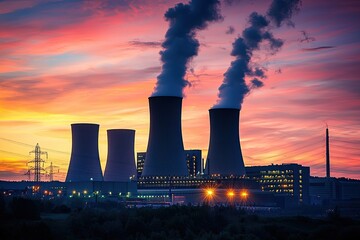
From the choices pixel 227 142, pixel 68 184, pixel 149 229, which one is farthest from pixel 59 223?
pixel 68 184

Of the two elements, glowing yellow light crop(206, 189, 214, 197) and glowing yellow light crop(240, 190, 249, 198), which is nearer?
glowing yellow light crop(206, 189, 214, 197)

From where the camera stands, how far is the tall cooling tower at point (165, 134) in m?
40.2

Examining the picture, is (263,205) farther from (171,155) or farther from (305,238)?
(305,238)

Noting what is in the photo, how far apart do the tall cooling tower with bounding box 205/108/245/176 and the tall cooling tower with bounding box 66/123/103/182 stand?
345 inches

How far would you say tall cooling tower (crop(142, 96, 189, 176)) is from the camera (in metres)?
40.2

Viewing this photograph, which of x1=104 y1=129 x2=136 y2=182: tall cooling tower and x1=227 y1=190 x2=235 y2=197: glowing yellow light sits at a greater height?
x1=104 y1=129 x2=136 y2=182: tall cooling tower

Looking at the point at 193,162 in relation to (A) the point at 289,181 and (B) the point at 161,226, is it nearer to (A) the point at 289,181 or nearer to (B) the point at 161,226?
(A) the point at 289,181

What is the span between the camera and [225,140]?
143 feet

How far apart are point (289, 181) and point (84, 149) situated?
34.9m

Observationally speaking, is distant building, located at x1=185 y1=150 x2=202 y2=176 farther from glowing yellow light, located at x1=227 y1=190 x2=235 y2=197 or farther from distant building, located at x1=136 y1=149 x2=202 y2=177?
glowing yellow light, located at x1=227 y1=190 x2=235 y2=197

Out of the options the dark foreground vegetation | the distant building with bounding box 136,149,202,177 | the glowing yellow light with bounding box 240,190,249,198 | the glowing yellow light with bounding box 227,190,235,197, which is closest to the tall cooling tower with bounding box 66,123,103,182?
the glowing yellow light with bounding box 227,190,235,197

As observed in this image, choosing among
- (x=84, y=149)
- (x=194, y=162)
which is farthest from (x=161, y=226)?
(x=194, y=162)

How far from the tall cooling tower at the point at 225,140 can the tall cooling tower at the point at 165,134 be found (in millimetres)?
2675

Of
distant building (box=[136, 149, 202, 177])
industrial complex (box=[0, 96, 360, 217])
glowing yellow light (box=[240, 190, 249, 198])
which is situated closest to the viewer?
industrial complex (box=[0, 96, 360, 217])
